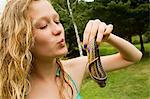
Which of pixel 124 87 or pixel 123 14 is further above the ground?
pixel 123 14

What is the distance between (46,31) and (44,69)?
21 cm

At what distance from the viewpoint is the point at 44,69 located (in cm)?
180

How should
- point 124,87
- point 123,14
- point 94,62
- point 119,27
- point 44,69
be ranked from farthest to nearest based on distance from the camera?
point 119,27
point 123,14
point 124,87
point 44,69
point 94,62

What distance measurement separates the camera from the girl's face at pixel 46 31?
1.65 metres

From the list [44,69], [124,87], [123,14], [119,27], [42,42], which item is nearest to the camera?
[42,42]

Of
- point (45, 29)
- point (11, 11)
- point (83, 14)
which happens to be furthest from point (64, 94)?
point (83, 14)

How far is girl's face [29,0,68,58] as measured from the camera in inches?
65.1

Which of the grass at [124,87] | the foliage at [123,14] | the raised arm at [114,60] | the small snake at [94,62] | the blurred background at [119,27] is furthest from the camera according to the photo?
the foliage at [123,14]

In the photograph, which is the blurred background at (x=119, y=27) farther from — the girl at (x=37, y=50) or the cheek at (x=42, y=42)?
the cheek at (x=42, y=42)

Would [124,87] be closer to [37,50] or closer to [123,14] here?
[123,14]

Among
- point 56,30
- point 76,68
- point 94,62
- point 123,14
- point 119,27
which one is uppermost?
point 56,30

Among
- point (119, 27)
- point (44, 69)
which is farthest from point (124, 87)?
point (44, 69)

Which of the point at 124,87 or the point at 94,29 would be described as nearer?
the point at 94,29

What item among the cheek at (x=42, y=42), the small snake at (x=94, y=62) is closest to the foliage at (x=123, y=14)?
the cheek at (x=42, y=42)
